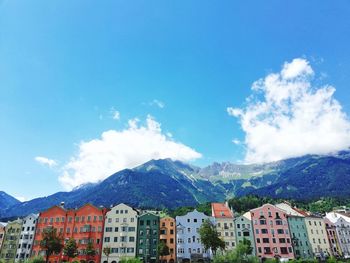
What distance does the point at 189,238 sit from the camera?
9131 centimetres

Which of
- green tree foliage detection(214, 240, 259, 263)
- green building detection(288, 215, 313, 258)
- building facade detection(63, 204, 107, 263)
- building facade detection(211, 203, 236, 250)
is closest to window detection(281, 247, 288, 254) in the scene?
green building detection(288, 215, 313, 258)

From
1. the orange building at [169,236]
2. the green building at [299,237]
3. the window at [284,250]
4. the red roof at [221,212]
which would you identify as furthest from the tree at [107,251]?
the green building at [299,237]

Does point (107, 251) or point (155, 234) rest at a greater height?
point (155, 234)

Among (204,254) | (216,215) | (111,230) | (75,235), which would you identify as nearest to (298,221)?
(216,215)

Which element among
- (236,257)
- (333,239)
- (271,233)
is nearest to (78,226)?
(236,257)

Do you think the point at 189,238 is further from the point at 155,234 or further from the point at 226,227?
the point at 226,227

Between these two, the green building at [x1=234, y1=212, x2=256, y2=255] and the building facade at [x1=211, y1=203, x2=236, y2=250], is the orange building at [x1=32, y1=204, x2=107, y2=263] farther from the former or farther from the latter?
the green building at [x1=234, y1=212, x2=256, y2=255]

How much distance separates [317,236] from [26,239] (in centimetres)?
9886

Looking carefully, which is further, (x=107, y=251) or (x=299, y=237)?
(x=299, y=237)

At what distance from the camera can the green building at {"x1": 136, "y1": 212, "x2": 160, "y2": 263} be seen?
86.6 meters

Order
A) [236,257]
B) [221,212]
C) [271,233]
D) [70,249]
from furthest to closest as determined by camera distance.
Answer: [221,212]
[271,233]
[70,249]
[236,257]

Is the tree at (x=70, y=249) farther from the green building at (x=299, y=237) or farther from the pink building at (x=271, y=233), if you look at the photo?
the green building at (x=299, y=237)

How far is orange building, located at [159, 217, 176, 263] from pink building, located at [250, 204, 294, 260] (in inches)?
1066

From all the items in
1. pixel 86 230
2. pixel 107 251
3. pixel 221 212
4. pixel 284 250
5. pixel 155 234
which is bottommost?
pixel 284 250
